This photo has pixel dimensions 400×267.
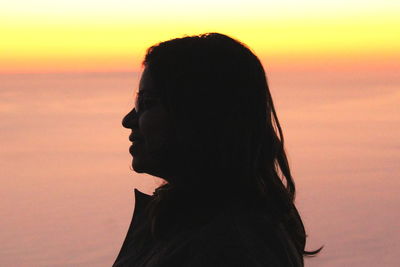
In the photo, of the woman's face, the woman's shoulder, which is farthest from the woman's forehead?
the woman's shoulder

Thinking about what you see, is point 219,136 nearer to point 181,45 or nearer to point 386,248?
point 181,45

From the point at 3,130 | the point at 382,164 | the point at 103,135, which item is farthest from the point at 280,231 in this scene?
the point at 3,130

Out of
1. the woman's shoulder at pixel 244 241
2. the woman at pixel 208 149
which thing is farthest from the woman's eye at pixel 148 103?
the woman's shoulder at pixel 244 241

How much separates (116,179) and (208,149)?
16.0 feet

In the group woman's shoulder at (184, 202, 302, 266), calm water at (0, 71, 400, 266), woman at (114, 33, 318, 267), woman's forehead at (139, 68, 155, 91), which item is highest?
woman's forehead at (139, 68, 155, 91)

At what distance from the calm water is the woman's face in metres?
0.20

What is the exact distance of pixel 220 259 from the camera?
909 millimetres

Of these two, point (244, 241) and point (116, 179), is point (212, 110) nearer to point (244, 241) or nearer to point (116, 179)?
point (244, 241)

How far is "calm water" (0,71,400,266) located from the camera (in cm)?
460

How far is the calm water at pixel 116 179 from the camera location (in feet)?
15.1

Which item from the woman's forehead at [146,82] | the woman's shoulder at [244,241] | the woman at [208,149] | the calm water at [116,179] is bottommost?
the calm water at [116,179]

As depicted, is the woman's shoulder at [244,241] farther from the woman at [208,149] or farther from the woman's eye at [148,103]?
the woman's eye at [148,103]

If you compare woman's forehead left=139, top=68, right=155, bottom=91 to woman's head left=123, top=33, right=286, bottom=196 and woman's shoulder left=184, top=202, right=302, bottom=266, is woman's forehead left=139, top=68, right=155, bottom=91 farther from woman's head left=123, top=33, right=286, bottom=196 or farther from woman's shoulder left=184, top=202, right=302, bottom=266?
woman's shoulder left=184, top=202, right=302, bottom=266

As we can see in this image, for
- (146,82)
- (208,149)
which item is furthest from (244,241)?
(146,82)
